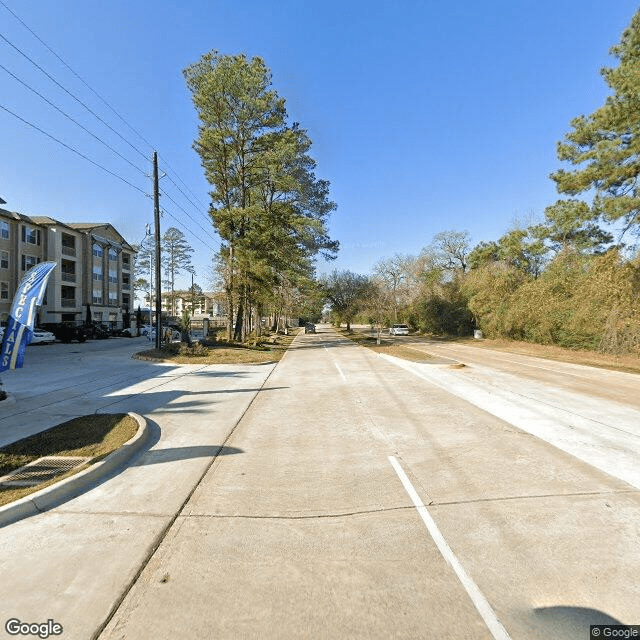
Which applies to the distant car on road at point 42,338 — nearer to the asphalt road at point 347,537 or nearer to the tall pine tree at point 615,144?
the asphalt road at point 347,537

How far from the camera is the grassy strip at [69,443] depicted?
5131 millimetres

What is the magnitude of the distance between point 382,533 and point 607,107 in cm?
2400

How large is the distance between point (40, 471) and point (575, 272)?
114 feet

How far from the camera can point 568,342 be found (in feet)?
95.3

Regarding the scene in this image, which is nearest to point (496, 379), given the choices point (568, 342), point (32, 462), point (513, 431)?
point (513, 431)

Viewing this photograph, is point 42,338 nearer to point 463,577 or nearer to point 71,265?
point 71,265

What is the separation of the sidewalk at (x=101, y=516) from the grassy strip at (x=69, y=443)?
399 millimetres

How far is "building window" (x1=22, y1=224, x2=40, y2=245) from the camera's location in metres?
40.0

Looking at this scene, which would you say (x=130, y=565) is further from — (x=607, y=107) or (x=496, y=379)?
(x=607, y=107)

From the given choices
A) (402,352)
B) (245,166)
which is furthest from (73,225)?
(402,352)

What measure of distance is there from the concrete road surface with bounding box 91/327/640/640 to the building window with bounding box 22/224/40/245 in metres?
44.0

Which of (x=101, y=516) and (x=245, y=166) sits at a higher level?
(x=245, y=166)

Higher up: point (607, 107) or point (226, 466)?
point (607, 107)

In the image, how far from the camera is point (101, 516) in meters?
4.18
